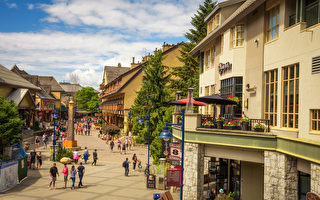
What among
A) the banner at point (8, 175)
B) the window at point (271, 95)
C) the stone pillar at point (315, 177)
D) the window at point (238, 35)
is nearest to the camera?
the stone pillar at point (315, 177)

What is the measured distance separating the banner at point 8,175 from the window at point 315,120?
53.8 feet

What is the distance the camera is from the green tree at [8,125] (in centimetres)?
2284

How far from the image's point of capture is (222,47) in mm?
19219

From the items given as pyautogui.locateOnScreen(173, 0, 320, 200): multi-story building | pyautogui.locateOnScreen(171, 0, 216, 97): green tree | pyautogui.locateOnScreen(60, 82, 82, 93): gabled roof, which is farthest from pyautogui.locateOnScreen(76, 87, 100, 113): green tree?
pyautogui.locateOnScreen(173, 0, 320, 200): multi-story building

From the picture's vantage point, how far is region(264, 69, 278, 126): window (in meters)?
13.6

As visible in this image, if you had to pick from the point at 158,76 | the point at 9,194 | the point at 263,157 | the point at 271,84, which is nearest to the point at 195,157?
the point at 263,157

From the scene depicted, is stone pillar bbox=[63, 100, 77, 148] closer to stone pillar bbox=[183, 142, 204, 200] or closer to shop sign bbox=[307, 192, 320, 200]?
stone pillar bbox=[183, 142, 204, 200]

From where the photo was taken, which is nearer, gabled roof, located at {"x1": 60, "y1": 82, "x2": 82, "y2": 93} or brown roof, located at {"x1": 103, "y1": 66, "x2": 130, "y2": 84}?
brown roof, located at {"x1": 103, "y1": 66, "x2": 130, "y2": 84}

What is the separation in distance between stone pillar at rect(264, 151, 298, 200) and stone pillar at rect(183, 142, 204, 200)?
3.46 metres

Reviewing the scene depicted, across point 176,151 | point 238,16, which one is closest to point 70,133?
point 176,151

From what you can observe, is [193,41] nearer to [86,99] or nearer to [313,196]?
[313,196]

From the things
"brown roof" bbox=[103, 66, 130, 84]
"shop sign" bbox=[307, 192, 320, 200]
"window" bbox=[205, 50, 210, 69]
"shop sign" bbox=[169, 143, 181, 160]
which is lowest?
"shop sign" bbox=[307, 192, 320, 200]

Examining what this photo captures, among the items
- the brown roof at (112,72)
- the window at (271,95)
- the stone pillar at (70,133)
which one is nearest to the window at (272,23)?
the window at (271,95)

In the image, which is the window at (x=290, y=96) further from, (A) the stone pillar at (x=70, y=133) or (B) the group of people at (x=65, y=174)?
(A) the stone pillar at (x=70, y=133)
